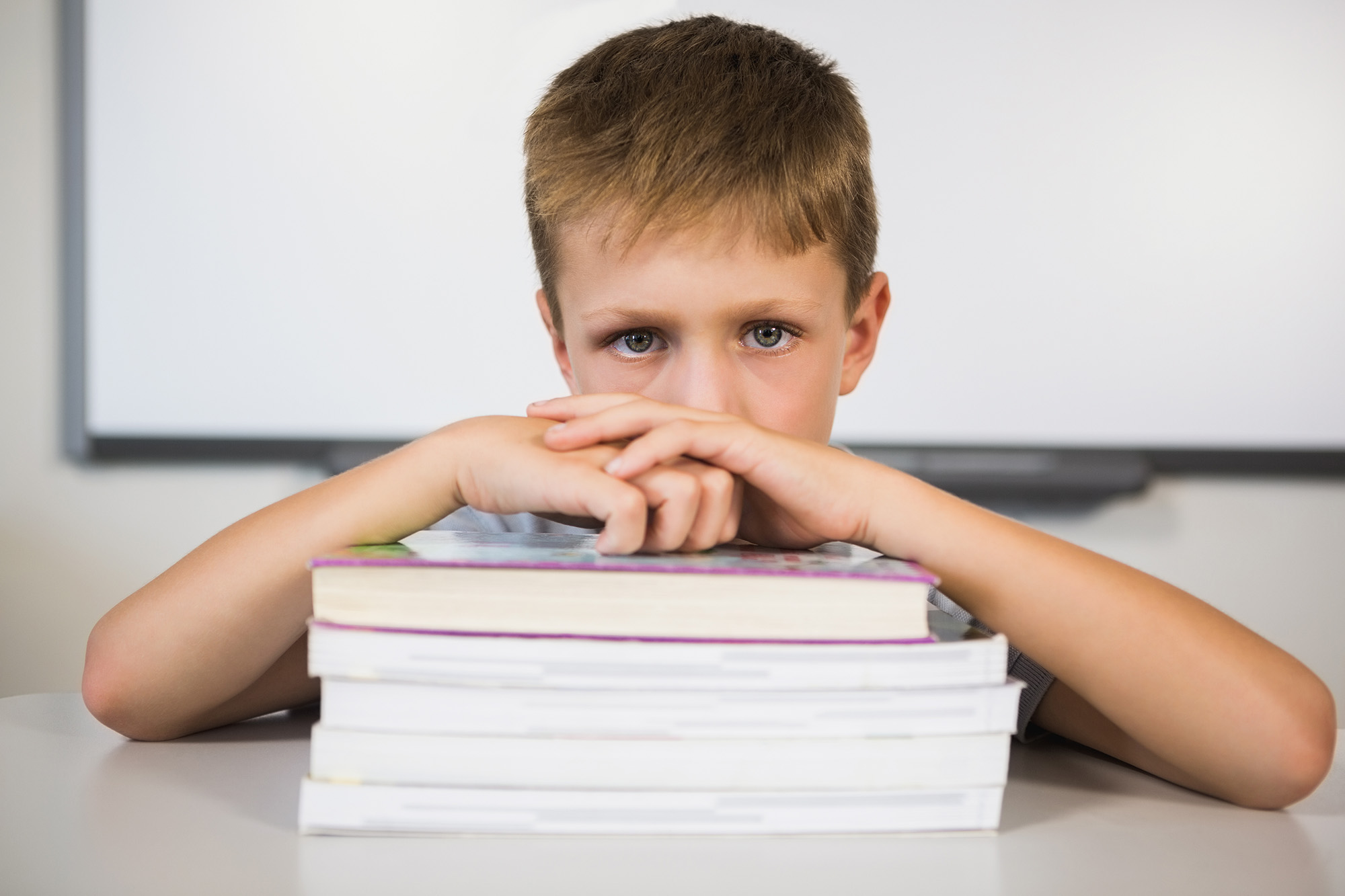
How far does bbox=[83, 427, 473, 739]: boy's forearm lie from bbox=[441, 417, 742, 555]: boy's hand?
2 cm

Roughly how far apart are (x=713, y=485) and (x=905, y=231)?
146 cm

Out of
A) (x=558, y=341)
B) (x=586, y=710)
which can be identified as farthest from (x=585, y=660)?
(x=558, y=341)

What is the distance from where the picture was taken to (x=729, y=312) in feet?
2.38

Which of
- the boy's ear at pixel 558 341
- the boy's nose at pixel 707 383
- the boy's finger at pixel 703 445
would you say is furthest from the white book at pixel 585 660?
the boy's ear at pixel 558 341

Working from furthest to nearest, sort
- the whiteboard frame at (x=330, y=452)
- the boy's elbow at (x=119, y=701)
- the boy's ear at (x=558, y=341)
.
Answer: the whiteboard frame at (x=330, y=452) → the boy's ear at (x=558, y=341) → the boy's elbow at (x=119, y=701)

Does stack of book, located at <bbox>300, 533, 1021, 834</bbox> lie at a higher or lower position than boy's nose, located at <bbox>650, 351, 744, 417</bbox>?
lower

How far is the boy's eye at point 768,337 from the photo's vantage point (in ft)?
2.55

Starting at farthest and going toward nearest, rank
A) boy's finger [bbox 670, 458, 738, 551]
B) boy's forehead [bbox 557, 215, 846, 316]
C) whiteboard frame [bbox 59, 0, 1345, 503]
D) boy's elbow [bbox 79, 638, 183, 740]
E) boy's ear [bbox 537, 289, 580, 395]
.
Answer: whiteboard frame [bbox 59, 0, 1345, 503] < boy's ear [bbox 537, 289, 580, 395] < boy's forehead [bbox 557, 215, 846, 316] < boy's elbow [bbox 79, 638, 183, 740] < boy's finger [bbox 670, 458, 738, 551]

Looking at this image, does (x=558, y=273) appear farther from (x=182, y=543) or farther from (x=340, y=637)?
(x=182, y=543)

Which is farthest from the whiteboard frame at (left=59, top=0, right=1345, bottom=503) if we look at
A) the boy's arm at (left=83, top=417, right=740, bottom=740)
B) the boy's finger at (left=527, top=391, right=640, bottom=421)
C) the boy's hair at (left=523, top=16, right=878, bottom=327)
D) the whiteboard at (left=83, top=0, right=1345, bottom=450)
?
the boy's finger at (left=527, top=391, right=640, bottom=421)

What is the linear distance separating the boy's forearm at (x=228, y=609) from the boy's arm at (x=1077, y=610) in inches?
4.7

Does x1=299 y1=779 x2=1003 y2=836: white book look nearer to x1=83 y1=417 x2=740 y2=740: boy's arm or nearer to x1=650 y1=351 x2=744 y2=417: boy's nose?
x1=83 y1=417 x2=740 y2=740: boy's arm

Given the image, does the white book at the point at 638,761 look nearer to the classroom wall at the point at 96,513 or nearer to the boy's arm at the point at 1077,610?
the boy's arm at the point at 1077,610

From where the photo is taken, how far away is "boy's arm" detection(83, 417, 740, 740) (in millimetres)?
475
